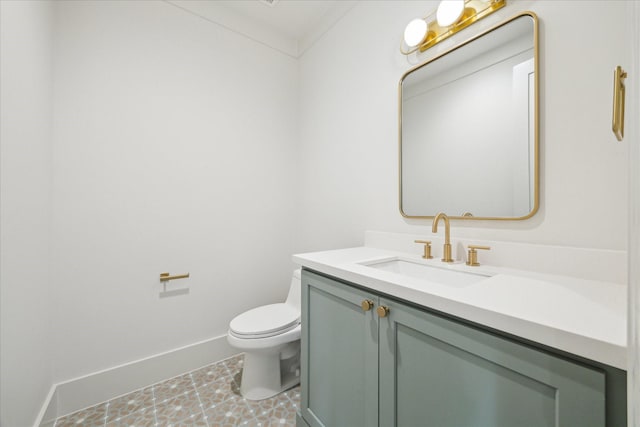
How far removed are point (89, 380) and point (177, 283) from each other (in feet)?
2.12

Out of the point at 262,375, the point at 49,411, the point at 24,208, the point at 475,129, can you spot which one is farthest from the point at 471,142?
the point at 49,411

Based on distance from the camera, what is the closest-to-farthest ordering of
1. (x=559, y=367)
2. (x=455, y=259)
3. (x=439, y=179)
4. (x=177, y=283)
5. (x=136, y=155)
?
1. (x=559, y=367)
2. (x=455, y=259)
3. (x=439, y=179)
4. (x=136, y=155)
5. (x=177, y=283)

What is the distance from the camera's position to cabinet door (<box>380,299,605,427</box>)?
489 mm

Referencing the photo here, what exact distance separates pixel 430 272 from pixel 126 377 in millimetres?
1862

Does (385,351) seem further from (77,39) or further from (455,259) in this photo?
(77,39)

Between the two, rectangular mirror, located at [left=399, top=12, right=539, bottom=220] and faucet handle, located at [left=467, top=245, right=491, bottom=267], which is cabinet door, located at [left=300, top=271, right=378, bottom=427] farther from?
rectangular mirror, located at [left=399, top=12, right=539, bottom=220]

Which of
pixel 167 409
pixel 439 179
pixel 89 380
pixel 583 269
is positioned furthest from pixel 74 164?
pixel 583 269

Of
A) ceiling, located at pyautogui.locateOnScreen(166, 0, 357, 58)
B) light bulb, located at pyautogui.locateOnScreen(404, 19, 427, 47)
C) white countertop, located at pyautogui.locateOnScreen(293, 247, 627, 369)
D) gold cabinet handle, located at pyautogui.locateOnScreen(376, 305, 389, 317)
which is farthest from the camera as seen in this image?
ceiling, located at pyautogui.locateOnScreen(166, 0, 357, 58)

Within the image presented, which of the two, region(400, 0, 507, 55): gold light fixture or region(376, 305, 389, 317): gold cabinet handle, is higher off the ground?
region(400, 0, 507, 55): gold light fixture

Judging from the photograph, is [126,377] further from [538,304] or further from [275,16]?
[275,16]

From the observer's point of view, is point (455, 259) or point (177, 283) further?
point (177, 283)

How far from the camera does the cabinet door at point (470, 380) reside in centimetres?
49

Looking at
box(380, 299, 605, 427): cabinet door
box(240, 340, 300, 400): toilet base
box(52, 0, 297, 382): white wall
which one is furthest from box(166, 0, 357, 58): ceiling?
box(240, 340, 300, 400): toilet base

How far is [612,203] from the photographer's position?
2.69 ft
